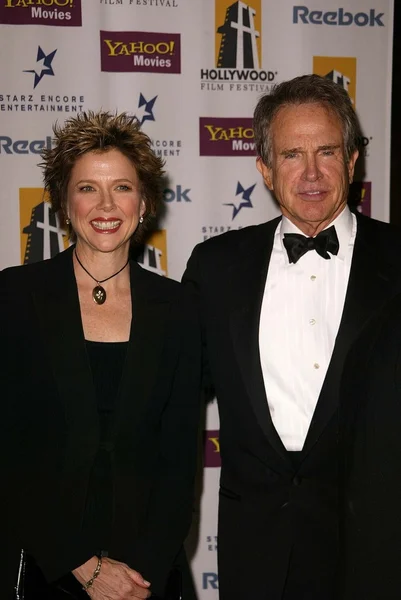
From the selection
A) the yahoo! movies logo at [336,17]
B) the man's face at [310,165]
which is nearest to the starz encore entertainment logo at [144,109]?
the yahoo! movies logo at [336,17]

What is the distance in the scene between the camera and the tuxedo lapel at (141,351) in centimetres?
224

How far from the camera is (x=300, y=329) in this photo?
234 centimetres

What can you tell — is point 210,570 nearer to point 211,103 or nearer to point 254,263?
point 254,263

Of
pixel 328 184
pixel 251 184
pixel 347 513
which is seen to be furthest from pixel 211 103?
pixel 347 513

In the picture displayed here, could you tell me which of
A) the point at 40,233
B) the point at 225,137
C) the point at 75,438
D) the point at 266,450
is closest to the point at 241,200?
the point at 225,137

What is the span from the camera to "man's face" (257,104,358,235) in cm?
236

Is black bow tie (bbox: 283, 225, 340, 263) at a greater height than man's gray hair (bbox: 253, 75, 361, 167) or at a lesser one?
lesser

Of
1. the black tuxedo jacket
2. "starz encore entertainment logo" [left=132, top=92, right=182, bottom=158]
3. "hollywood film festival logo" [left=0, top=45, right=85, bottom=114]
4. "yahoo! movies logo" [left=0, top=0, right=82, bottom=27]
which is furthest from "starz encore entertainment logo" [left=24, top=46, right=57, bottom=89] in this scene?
the black tuxedo jacket

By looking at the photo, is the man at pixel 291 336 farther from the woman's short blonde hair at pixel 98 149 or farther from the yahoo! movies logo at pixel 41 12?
the yahoo! movies logo at pixel 41 12

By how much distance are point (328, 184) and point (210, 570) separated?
222 cm

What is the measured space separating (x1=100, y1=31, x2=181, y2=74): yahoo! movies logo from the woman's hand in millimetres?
2252

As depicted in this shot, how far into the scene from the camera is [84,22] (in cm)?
337

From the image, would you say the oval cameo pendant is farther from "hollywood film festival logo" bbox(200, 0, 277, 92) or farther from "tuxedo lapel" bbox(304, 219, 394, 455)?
"hollywood film festival logo" bbox(200, 0, 277, 92)

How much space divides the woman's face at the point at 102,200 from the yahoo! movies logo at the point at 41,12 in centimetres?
127
